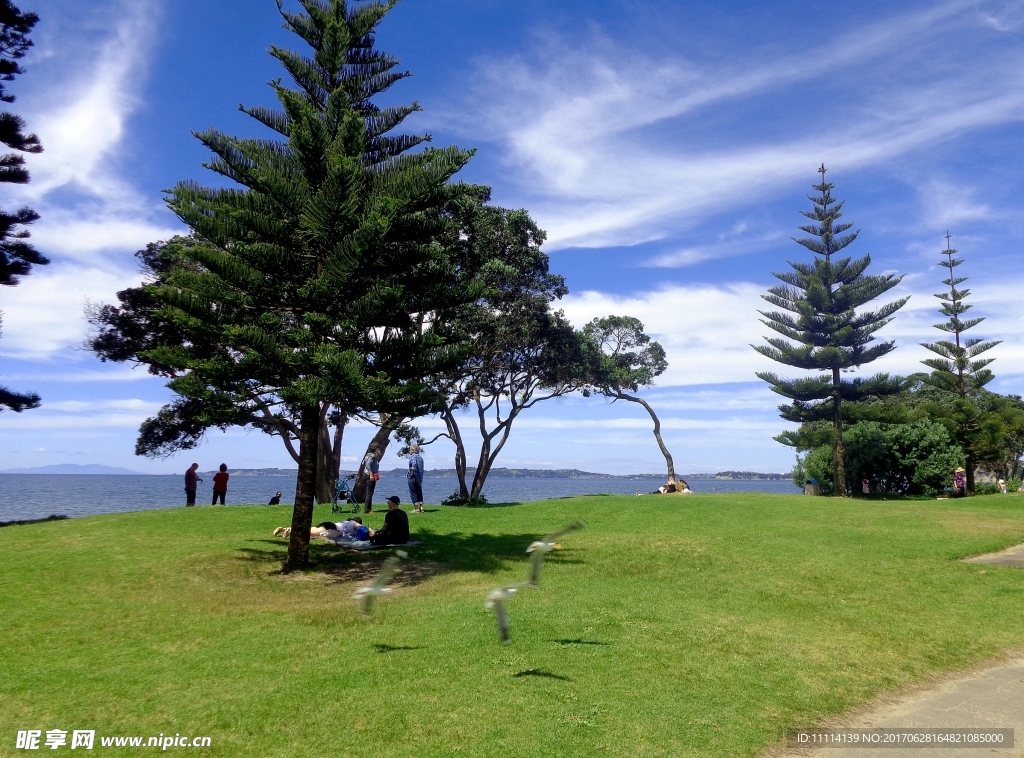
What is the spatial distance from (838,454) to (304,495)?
1057 inches

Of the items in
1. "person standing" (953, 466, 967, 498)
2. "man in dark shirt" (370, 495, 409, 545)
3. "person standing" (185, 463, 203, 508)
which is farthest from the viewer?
"person standing" (953, 466, 967, 498)

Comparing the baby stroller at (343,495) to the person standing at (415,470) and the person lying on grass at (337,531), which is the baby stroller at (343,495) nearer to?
the person standing at (415,470)

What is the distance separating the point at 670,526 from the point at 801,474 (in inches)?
872

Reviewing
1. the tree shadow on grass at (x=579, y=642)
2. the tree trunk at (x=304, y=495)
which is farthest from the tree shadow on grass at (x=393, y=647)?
the tree trunk at (x=304, y=495)

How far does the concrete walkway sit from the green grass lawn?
0.82 feet

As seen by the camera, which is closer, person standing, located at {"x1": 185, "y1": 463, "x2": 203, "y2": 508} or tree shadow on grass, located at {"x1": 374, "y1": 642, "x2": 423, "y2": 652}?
tree shadow on grass, located at {"x1": 374, "y1": 642, "x2": 423, "y2": 652}

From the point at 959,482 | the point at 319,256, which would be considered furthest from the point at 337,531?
the point at 959,482

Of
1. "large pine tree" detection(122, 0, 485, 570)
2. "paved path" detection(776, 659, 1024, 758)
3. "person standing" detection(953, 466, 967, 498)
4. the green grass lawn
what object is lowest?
"paved path" detection(776, 659, 1024, 758)

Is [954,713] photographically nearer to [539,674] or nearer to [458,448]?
[539,674]

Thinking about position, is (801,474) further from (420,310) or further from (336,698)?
(336,698)

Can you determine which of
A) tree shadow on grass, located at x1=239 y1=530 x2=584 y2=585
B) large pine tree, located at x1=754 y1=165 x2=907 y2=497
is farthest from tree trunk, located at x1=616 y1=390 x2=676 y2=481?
tree shadow on grass, located at x1=239 y1=530 x2=584 y2=585

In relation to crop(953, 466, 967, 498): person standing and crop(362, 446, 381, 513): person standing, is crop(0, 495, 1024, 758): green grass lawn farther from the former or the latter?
crop(953, 466, 967, 498): person standing

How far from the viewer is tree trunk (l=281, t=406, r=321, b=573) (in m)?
11.5

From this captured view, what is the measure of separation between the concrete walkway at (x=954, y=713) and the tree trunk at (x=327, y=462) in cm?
1978
